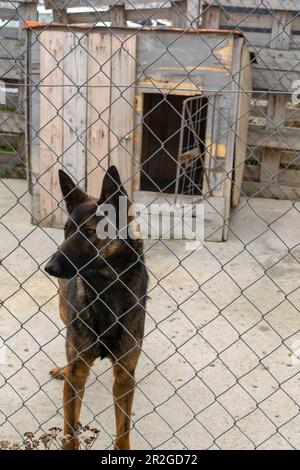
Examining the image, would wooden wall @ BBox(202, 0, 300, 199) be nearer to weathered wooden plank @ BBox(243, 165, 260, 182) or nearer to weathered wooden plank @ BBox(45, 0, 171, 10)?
weathered wooden plank @ BBox(243, 165, 260, 182)

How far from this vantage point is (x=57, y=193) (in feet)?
22.6

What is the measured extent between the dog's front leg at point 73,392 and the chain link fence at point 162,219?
8 centimetres

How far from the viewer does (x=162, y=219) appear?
22.4ft

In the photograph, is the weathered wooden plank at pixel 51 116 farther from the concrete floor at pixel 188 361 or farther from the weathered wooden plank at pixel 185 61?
the weathered wooden plank at pixel 185 61

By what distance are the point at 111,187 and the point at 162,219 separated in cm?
394

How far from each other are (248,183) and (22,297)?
4373mm

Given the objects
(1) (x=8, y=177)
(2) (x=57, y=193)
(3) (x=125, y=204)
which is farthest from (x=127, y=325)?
(1) (x=8, y=177)

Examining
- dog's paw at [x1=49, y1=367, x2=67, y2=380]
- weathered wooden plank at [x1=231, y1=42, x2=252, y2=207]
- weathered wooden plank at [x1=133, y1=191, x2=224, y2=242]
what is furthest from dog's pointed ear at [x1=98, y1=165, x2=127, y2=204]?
weathered wooden plank at [x1=231, y1=42, x2=252, y2=207]

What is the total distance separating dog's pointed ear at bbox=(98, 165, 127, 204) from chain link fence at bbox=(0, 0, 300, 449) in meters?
0.12

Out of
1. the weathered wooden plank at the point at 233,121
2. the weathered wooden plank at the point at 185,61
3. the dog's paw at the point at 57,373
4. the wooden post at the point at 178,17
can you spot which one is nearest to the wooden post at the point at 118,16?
the wooden post at the point at 178,17

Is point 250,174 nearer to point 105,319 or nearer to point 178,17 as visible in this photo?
point 178,17

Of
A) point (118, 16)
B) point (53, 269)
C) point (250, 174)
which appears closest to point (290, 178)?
point (250, 174)

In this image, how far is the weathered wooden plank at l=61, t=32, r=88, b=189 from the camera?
6.50 meters

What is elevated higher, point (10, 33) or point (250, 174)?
point (10, 33)
